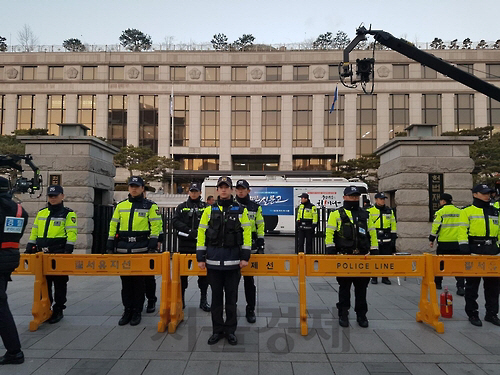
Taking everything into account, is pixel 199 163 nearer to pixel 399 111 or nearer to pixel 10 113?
pixel 10 113

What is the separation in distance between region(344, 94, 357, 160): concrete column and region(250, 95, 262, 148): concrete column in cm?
1089

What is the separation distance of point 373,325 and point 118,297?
200 inches

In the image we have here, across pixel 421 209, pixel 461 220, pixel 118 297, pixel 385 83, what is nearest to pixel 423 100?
pixel 385 83

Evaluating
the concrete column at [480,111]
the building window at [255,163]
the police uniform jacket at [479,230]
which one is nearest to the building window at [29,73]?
the building window at [255,163]

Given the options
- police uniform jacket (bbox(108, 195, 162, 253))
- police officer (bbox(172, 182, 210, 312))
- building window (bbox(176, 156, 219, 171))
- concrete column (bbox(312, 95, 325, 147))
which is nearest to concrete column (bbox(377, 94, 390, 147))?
concrete column (bbox(312, 95, 325, 147))

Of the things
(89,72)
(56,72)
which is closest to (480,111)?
(89,72)

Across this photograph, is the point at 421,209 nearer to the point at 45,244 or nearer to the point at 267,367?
the point at 267,367

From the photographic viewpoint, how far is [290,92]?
41781 mm

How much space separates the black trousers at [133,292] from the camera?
5.34 m

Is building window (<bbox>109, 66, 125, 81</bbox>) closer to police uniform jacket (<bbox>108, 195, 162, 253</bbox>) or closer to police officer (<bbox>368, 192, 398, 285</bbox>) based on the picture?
police officer (<bbox>368, 192, 398, 285</bbox>)

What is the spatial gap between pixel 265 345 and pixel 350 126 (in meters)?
39.9

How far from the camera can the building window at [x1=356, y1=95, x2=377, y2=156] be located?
40938mm

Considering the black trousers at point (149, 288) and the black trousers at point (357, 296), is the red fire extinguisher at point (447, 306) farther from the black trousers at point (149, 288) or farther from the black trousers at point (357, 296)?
the black trousers at point (149, 288)

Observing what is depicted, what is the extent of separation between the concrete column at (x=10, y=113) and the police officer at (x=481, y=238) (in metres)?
50.5
